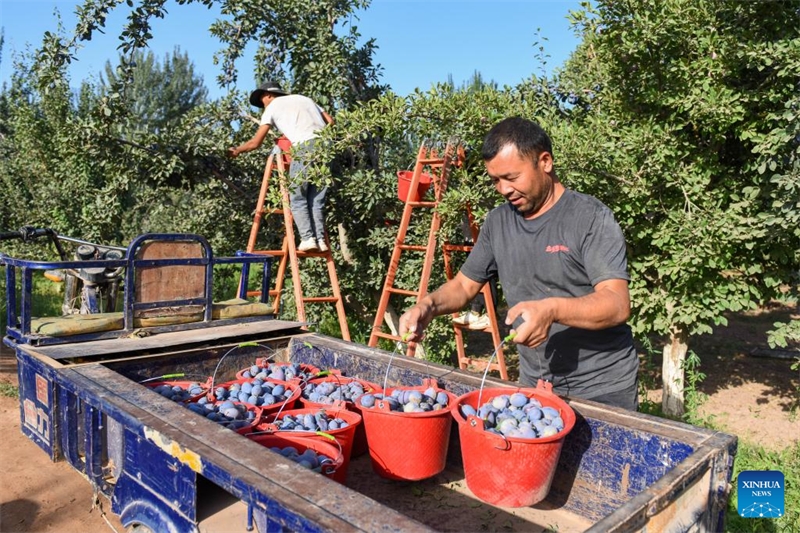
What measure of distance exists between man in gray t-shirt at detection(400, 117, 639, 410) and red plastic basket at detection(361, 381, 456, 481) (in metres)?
0.43

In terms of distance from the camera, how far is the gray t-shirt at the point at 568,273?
92.6 inches

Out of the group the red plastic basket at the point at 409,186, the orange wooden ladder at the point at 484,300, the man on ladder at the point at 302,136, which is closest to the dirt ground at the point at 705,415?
the orange wooden ladder at the point at 484,300

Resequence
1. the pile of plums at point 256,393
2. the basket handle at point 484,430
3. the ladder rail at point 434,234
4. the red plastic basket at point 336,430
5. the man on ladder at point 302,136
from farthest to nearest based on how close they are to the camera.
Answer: the man on ladder at point 302,136 → the ladder rail at point 434,234 → the pile of plums at point 256,393 → the red plastic basket at point 336,430 → the basket handle at point 484,430

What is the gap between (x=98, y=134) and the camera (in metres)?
5.78

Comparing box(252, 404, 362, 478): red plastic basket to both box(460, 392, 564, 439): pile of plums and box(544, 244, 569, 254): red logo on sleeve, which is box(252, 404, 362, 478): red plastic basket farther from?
box(544, 244, 569, 254): red logo on sleeve

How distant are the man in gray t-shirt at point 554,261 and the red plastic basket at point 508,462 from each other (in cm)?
46

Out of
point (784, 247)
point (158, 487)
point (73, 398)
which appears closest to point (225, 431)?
point (158, 487)

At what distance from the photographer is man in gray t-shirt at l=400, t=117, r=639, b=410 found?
92.0 inches

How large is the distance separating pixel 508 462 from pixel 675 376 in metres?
3.70

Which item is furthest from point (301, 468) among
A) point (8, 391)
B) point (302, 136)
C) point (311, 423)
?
point (8, 391)

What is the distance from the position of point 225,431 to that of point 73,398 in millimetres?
1014

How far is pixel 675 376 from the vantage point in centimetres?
512

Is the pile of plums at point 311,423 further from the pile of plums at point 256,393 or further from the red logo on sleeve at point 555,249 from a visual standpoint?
the red logo on sleeve at point 555,249

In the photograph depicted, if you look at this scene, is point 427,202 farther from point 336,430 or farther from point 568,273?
point 336,430
